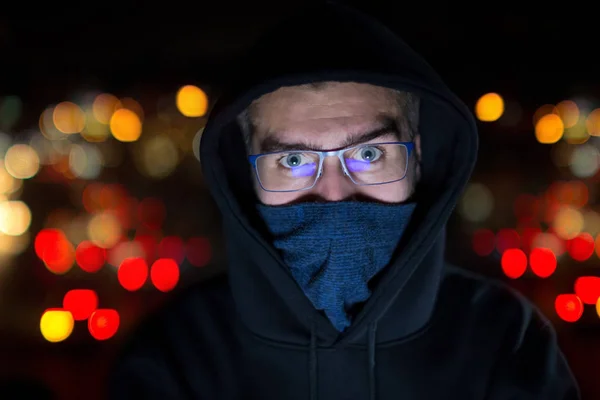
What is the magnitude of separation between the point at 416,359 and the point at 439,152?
2.16ft

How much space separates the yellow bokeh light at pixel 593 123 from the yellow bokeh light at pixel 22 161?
10.2 m

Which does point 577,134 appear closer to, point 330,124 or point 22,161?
point 22,161

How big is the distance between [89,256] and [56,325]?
2422mm

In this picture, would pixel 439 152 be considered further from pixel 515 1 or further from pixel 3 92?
pixel 3 92

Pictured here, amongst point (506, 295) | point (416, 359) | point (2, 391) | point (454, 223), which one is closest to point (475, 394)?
point (416, 359)

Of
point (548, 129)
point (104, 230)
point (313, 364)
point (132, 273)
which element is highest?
point (548, 129)

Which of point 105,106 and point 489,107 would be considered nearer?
point 105,106

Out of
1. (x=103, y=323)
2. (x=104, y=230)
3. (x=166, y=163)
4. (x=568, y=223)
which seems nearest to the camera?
(x=103, y=323)

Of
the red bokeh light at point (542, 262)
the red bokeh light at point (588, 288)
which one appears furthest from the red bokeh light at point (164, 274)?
the red bokeh light at point (588, 288)

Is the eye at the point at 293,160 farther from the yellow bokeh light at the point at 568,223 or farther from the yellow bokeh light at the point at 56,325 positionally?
the yellow bokeh light at the point at 568,223

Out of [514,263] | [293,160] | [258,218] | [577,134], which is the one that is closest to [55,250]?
[514,263]

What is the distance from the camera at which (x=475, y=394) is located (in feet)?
4.91

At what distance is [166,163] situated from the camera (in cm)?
1243

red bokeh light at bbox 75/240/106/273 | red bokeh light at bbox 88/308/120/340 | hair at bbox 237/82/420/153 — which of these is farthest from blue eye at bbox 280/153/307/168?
red bokeh light at bbox 75/240/106/273
